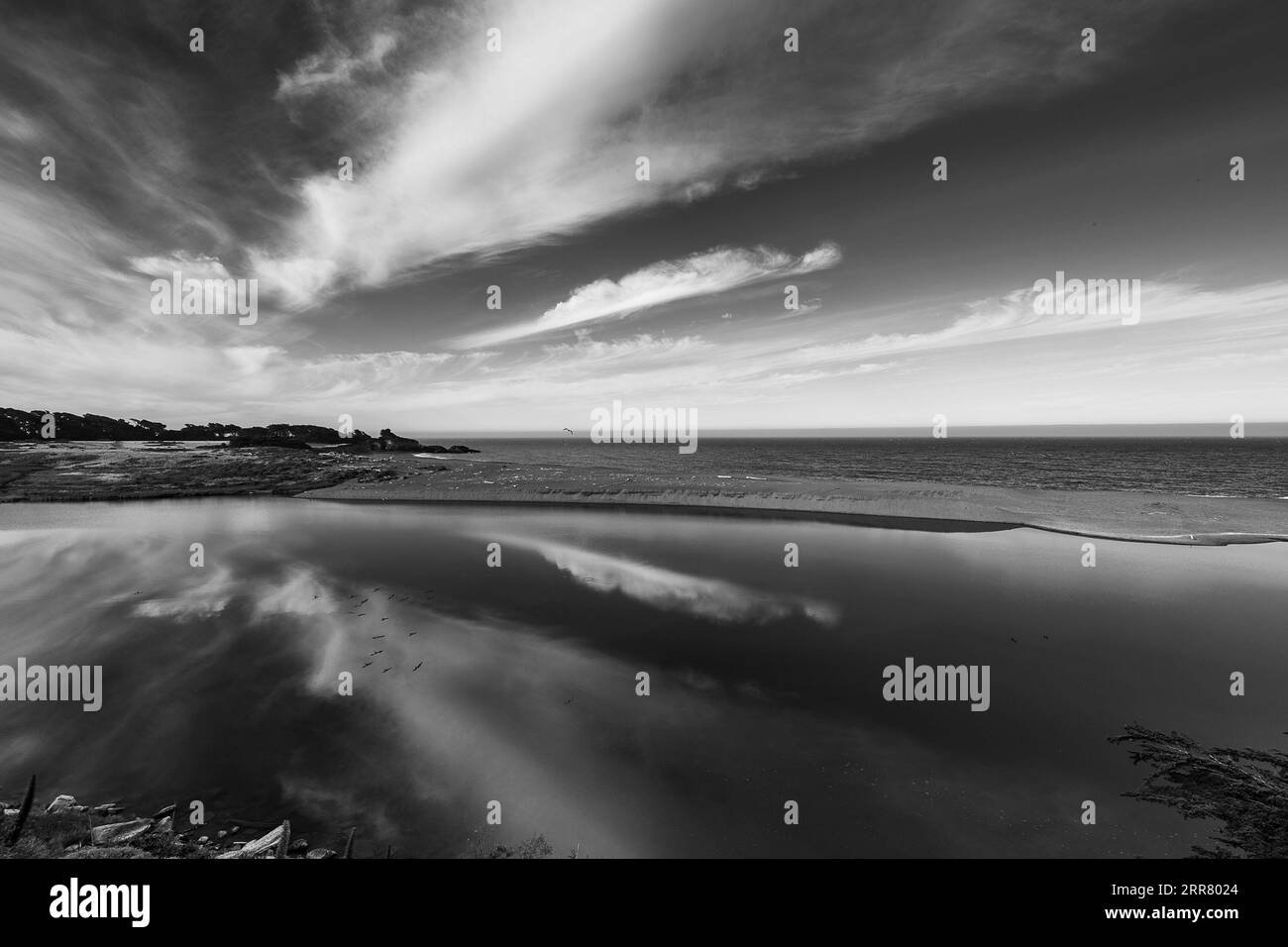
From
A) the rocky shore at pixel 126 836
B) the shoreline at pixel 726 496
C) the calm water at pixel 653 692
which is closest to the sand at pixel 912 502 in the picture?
the shoreline at pixel 726 496

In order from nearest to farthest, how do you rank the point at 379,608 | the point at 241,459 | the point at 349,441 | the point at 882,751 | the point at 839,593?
the point at 882,751 → the point at 379,608 → the point at 839,593 → the point at 241,459 → the point at 349,441

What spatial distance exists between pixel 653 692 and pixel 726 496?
3050 centimetres

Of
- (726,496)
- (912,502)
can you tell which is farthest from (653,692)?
(912,502)

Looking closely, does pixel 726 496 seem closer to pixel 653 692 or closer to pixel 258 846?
pixel 653 692

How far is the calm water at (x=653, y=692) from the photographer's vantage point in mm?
7766

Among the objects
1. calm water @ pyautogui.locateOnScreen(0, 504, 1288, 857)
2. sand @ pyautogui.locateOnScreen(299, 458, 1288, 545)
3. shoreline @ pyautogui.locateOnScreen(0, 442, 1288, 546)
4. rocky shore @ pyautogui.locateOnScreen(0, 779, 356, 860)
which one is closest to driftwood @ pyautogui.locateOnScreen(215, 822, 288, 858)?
rocky shore @ pyautogui.locateOnScreen(0, 779, 356, 860)

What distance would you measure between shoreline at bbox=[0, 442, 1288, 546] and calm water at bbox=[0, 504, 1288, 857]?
6666 mm

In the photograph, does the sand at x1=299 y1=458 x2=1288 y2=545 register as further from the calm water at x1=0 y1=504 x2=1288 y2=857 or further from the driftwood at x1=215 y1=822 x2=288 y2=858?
the driftwood at x1=215 y1=822 x2=288 y2=858

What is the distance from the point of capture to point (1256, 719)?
1023 centimetres

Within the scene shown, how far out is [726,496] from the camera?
41.1 meters
